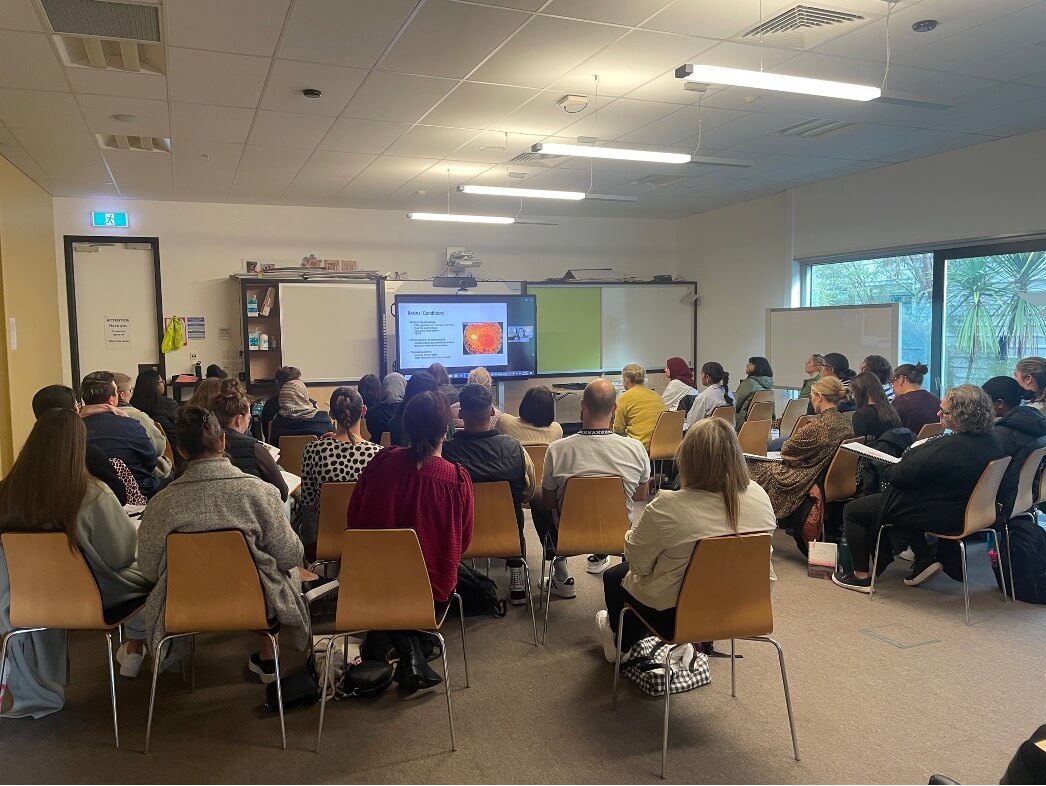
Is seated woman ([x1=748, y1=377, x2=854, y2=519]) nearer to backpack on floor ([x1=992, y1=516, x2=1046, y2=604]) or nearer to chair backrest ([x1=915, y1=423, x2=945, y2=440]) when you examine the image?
chair backrest ([x1=915, y1=423, x2=945, y2=440])

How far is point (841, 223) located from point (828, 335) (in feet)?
4.06

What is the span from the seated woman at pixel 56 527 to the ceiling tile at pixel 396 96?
2.87 meters

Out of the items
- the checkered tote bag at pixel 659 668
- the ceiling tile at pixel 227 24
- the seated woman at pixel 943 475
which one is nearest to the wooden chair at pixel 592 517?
the checkered tote bag at pixel 659 668

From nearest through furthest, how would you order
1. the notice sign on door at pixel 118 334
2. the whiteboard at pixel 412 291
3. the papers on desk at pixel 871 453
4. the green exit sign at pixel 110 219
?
1. the papers on desk at pixel 871 453
2. the green exit sign at pixel 110 219
3. the notice sign on door at pixel 118 334
4. the whiteboard at pixel 412 291

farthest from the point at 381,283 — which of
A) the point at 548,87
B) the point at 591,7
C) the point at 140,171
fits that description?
the point at 591,7

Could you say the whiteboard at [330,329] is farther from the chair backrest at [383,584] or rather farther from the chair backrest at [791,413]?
the chair backrest at [383,584]

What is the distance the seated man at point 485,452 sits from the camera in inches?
139

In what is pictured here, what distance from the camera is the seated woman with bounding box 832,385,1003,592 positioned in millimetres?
3814

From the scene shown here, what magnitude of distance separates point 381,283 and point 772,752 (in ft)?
25.1

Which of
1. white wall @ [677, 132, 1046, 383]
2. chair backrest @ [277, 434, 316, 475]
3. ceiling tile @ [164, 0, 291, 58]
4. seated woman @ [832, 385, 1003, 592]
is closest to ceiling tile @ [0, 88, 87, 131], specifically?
ceiling tile @ [164, 0, 291, 58]

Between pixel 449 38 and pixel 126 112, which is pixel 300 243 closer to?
pixel 126 112

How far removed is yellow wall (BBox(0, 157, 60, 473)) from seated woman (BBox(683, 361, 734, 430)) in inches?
232

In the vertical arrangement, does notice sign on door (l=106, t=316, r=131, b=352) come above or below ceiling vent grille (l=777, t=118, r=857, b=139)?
below

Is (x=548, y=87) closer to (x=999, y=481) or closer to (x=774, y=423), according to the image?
(x=999, y=481)
